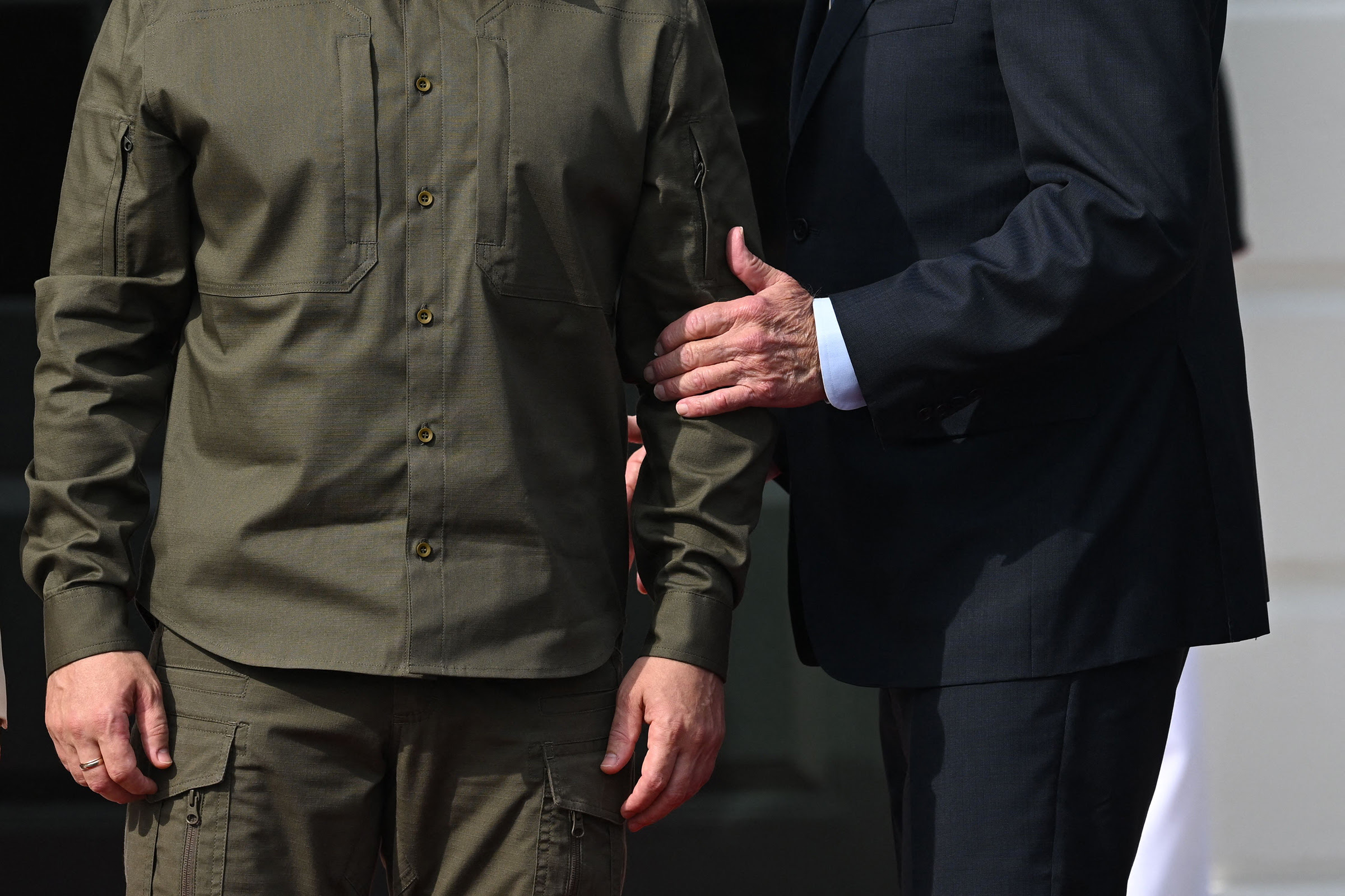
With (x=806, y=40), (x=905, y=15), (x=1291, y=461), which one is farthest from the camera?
(x=1291, y=461)

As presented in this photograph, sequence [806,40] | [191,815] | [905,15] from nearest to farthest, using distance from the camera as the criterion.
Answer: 1. [191,815]
2. [905,15]
3. [806,40]

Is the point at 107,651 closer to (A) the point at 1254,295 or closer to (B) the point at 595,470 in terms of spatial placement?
(B) the point at 595,470

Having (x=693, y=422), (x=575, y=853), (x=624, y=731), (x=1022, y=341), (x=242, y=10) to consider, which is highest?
(x=242, y=10)

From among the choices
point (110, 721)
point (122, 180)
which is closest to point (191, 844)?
point (110, 721)

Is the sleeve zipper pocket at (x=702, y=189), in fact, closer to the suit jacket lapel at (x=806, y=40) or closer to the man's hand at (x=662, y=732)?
the suit jacket lapel at (x=806, y=40)

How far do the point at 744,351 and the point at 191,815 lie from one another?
2.48 ft

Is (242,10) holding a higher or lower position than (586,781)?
higher

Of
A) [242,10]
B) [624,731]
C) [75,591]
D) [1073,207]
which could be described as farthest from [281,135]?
[1073,207]

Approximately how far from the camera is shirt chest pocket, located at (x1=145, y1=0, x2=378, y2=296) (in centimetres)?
148

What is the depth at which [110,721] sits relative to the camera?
1.45m

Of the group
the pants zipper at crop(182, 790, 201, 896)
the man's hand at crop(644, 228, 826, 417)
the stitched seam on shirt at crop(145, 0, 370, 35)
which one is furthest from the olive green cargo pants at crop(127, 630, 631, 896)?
the stitched seam on shirt at crop(145, 0, 370, 35)

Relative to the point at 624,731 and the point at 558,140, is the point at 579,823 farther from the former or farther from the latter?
the point at 558,140

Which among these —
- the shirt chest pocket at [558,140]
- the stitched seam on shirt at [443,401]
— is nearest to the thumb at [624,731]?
the stitched seam on shirt at [443,401]

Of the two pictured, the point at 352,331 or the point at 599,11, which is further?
the point at 599,11
